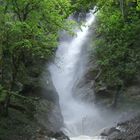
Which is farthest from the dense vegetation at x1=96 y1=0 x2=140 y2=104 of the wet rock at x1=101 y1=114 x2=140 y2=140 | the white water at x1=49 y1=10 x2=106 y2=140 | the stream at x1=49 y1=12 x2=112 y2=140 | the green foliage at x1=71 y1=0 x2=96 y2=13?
the green foliage at x1=71 y1=0 x2=96 y2=13

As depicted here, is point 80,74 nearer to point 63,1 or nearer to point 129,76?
point 129,76

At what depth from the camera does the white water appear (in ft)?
88.2

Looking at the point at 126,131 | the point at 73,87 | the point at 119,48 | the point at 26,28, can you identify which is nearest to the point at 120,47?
the point at 119,48

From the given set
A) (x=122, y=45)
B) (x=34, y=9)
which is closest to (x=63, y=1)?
(x=34, y=9)

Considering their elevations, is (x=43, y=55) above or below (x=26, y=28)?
below

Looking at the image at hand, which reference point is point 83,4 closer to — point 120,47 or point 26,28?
point 26,28

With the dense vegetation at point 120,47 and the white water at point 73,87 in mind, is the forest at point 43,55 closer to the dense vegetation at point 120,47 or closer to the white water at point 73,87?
the dense vegetation at point 120,47

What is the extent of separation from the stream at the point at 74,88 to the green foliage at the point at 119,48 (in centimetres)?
195

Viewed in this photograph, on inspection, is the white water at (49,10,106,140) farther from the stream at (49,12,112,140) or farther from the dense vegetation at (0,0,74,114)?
the dense vegetation at (0,0,74,114)

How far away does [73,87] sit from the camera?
34906 millimetres

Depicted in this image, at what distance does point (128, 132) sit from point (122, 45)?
9252 mm

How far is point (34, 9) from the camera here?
18.7 m

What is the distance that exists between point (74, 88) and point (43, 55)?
15824 millimetres

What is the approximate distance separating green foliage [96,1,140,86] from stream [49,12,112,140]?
1.95 m
